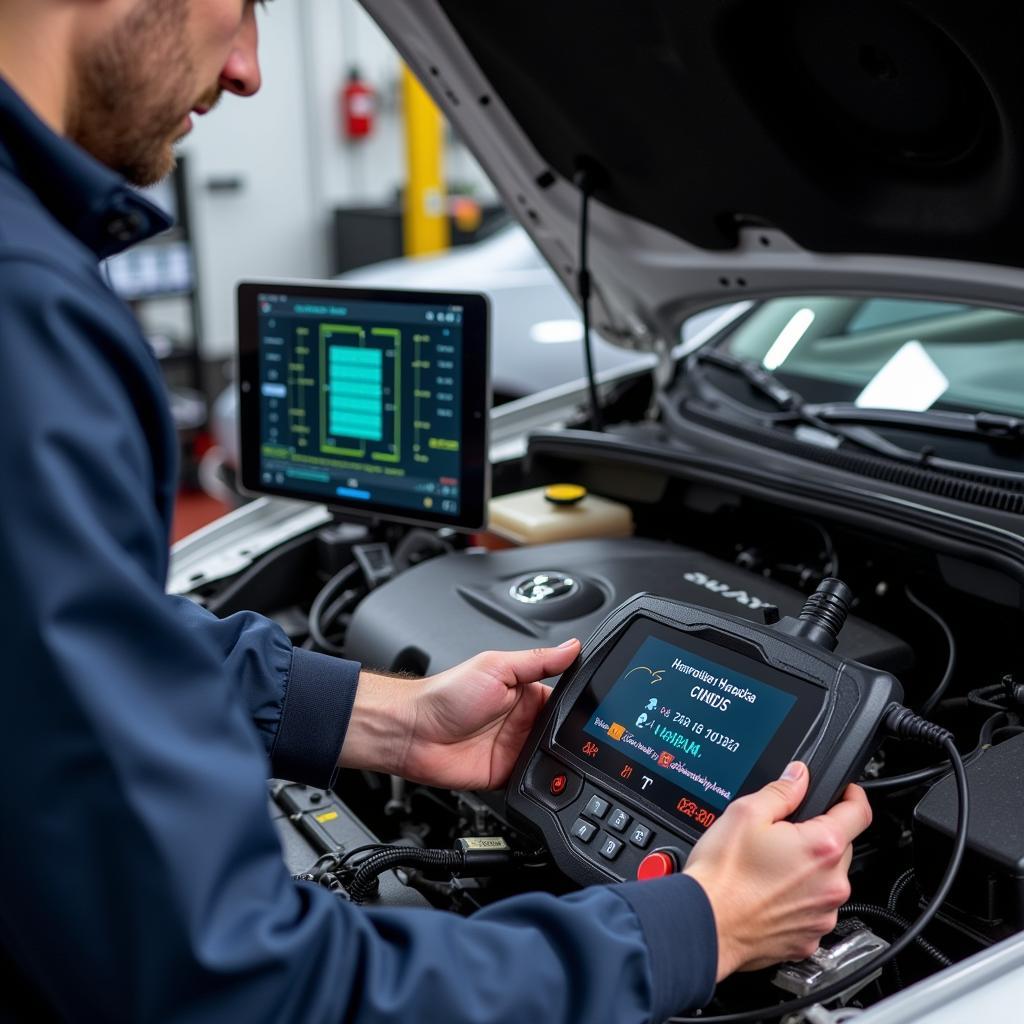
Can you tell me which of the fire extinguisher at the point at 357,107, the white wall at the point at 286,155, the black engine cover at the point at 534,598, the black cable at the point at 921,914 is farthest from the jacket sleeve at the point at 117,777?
the fire extinguisher at the point at 357,107

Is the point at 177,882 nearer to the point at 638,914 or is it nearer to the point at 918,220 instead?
the point at 638,914

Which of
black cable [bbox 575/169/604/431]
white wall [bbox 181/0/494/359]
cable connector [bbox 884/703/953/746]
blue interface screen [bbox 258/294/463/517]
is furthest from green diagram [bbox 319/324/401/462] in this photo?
white wall [bbox 181/0/494/359]

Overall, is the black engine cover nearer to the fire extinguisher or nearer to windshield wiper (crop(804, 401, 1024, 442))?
windshield wiper (crop(804, 401, 1024, 442))

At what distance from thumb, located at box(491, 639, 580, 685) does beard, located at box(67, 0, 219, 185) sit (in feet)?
1.83

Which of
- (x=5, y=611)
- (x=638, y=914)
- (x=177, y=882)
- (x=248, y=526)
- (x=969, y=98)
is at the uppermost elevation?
(x=969, y=98)

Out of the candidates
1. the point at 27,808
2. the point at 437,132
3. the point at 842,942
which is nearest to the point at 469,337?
the point at 842,942

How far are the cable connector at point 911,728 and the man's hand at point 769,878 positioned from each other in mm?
94

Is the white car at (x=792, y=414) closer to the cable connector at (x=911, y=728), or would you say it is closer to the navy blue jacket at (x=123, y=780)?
the cable connector at (x=911, y=728)

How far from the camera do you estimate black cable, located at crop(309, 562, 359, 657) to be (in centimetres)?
153

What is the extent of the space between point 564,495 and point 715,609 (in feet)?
1.62

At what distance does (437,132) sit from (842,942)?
638cm

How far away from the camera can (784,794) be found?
88cm

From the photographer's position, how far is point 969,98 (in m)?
1.21

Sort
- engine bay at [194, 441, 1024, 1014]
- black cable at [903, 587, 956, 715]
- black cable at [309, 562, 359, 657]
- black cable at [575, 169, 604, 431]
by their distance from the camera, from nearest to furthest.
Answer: engine bay at [194, 441, 1024, 1014]
black cable at [903, 587, 956, 715]
black cable at [309, 562, 359, 657]
black cable at [575, 169, 604, 431]
